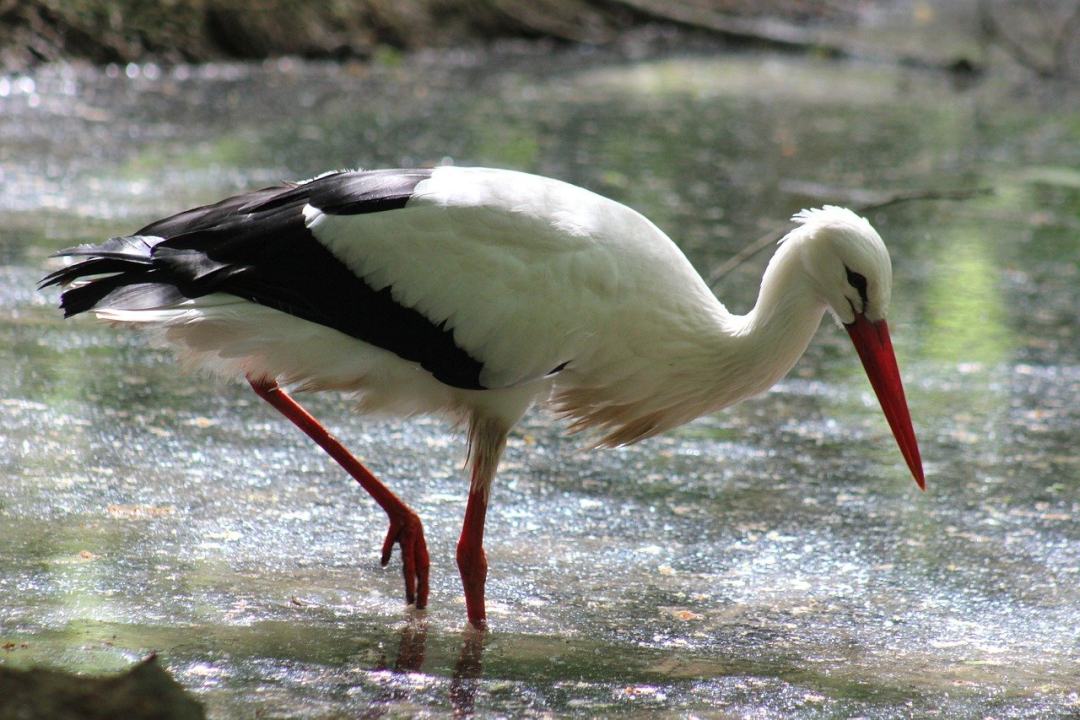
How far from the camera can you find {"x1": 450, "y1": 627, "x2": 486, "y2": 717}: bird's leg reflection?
3.18m

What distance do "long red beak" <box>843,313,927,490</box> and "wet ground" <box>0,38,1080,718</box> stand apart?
0.44 m

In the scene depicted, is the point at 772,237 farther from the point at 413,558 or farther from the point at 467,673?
the point at 467,673

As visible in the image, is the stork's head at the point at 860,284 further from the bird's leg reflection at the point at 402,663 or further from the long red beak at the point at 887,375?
the bird's leg reflection at the point at 402,663

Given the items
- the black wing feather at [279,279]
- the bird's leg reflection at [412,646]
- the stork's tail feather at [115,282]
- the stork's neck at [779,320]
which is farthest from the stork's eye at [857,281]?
the stork's tail feather at [115,282]

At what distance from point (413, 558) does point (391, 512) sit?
165 mm

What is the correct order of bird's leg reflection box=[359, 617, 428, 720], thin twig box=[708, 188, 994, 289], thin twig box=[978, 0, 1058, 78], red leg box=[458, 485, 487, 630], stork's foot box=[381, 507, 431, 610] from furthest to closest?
thin twig box=[978, 0, 1058, 78] < thin twig box=[708, 188, 994, 289] < stork's foot box=[381, 507, 431, 610] < red leg box=[458, 485, 487, 630] < bird's leg reflection box=[359, 617, 428, 720]

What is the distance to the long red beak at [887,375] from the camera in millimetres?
4070

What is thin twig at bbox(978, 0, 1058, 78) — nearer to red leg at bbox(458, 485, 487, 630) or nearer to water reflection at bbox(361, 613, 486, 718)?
red leg at bbox(458, 485, 487, 630)

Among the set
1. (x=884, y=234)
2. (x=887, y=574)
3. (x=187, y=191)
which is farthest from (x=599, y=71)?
(x=887, y=574)

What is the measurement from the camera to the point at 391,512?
4.00 metres

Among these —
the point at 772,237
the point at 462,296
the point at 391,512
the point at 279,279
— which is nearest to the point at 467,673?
the point at 391,512

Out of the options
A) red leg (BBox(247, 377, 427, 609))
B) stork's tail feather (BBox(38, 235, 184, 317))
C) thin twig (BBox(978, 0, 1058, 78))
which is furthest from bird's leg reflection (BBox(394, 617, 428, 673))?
thin twig (BBox(978, 0, 1058, 78))

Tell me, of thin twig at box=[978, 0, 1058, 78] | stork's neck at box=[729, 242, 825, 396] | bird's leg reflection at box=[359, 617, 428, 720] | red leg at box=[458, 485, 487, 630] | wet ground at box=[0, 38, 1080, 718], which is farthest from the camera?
thin twig at box=[978, 0, 1058, 78]

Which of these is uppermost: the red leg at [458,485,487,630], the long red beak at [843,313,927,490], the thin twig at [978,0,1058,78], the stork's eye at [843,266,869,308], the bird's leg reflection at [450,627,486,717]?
the thin twig at [978,0,1058,78]
